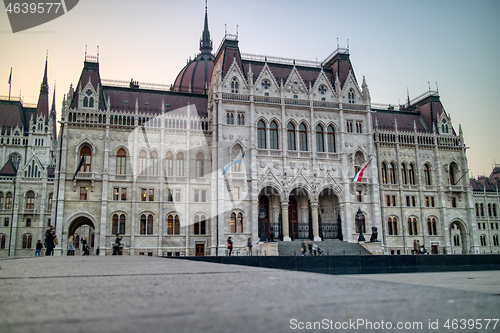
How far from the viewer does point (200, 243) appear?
40625mm

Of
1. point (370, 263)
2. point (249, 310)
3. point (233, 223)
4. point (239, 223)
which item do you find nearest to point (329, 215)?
point (239, 223)

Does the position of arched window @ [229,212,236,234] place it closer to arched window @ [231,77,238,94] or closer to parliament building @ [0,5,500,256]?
parliament building @ [0,5,500,256]

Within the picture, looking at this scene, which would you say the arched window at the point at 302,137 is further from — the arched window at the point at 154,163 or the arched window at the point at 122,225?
the arched window at the point at 122,225

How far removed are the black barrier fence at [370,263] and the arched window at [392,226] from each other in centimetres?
2595

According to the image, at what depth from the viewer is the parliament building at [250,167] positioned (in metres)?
39.5

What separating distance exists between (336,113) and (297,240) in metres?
14.3

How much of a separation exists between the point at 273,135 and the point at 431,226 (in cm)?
2233

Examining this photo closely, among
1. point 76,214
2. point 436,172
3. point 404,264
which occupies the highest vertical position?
point 436,172

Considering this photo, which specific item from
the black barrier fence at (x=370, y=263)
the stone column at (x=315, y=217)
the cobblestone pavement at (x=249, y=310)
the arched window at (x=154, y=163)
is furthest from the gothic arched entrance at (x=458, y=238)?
the cobblestone pavement at (x=249, y=310)

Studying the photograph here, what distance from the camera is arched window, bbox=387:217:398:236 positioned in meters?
47.6

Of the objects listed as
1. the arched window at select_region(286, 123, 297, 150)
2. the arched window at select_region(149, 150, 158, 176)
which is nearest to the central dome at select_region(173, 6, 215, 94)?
the arched window at select_region(149, 150, 158, 176)

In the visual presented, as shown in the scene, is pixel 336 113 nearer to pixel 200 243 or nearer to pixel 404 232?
pixel 404 232

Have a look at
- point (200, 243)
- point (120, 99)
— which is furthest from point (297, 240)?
point (120, 99)

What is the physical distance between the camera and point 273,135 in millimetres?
42969
